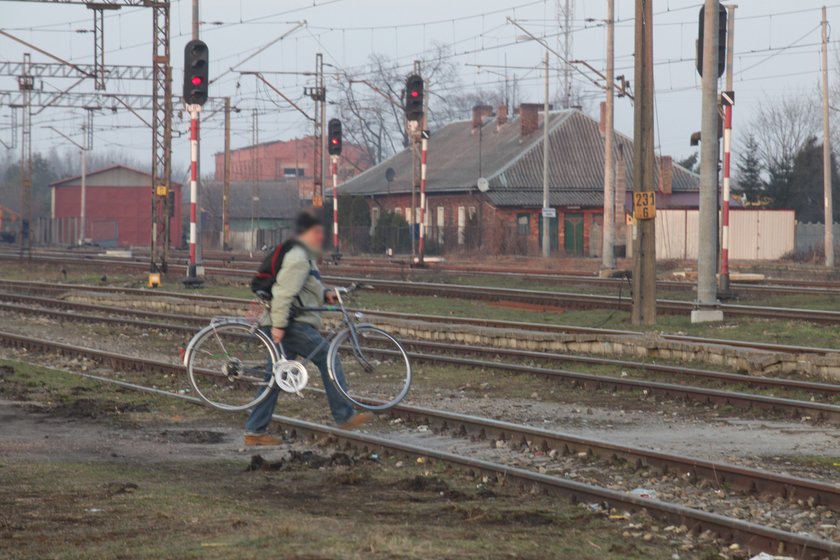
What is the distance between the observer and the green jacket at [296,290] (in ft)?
31.1

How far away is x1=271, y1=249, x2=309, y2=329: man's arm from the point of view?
31.1 ft

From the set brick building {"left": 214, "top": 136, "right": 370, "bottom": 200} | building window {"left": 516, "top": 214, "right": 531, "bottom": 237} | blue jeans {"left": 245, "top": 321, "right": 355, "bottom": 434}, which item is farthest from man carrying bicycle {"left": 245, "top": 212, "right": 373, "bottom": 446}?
brick building {"left": 214, "top": 136, "right": 370, "bottom": 200}

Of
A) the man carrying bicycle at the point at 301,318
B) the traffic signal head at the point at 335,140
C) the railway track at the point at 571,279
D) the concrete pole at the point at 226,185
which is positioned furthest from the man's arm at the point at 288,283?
the concrete pole at the point at 226,185

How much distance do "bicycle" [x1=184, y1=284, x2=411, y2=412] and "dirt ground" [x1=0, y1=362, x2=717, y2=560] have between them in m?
0.53

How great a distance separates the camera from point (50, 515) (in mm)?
7160

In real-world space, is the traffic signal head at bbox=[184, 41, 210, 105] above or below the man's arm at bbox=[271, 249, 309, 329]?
above

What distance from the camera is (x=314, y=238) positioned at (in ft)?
30.6

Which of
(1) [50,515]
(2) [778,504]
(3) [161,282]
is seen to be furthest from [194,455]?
(3) [161,282]

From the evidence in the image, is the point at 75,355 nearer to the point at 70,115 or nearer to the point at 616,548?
the point at 616,548

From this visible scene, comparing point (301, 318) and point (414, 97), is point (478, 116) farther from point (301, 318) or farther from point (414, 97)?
point (301, 318)

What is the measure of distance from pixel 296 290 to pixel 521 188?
5531 cm

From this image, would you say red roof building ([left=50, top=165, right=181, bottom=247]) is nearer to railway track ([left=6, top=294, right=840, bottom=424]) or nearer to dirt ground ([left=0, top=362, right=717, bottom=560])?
railway track ([left=6, top=294, right=840, bottom=424])

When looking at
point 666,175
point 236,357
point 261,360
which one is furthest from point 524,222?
point 261,360

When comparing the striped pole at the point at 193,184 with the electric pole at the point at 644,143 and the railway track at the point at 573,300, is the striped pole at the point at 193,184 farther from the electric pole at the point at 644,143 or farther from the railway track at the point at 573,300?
the electric pole at the point at 644,143
